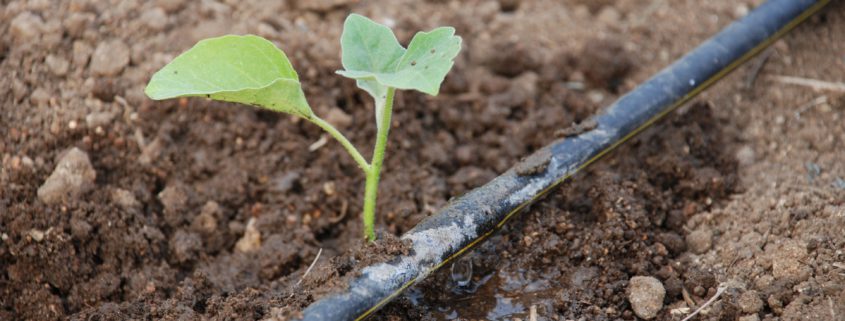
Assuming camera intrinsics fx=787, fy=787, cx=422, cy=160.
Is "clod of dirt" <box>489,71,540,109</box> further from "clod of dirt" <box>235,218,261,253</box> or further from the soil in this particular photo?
"clod of dirt" <box>235,218,261,253</box>

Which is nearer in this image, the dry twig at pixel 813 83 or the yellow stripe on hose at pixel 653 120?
the yellow stripe on hose at pixel 653 120

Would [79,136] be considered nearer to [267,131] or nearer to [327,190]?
[267,131]

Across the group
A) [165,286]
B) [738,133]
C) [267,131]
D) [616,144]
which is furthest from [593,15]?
[165,286]

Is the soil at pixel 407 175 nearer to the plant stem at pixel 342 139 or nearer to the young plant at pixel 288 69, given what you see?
the plant stem at pixel 342 139

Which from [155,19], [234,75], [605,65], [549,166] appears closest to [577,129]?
[549,166]

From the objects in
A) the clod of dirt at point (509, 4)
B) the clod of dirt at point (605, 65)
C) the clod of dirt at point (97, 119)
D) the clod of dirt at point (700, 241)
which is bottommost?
the clod of dirt at point (97, 119)

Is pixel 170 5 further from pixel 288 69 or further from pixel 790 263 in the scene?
pixel 790 263

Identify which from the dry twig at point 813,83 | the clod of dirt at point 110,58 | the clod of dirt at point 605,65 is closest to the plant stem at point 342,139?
the clod of dirt at point 110,58
